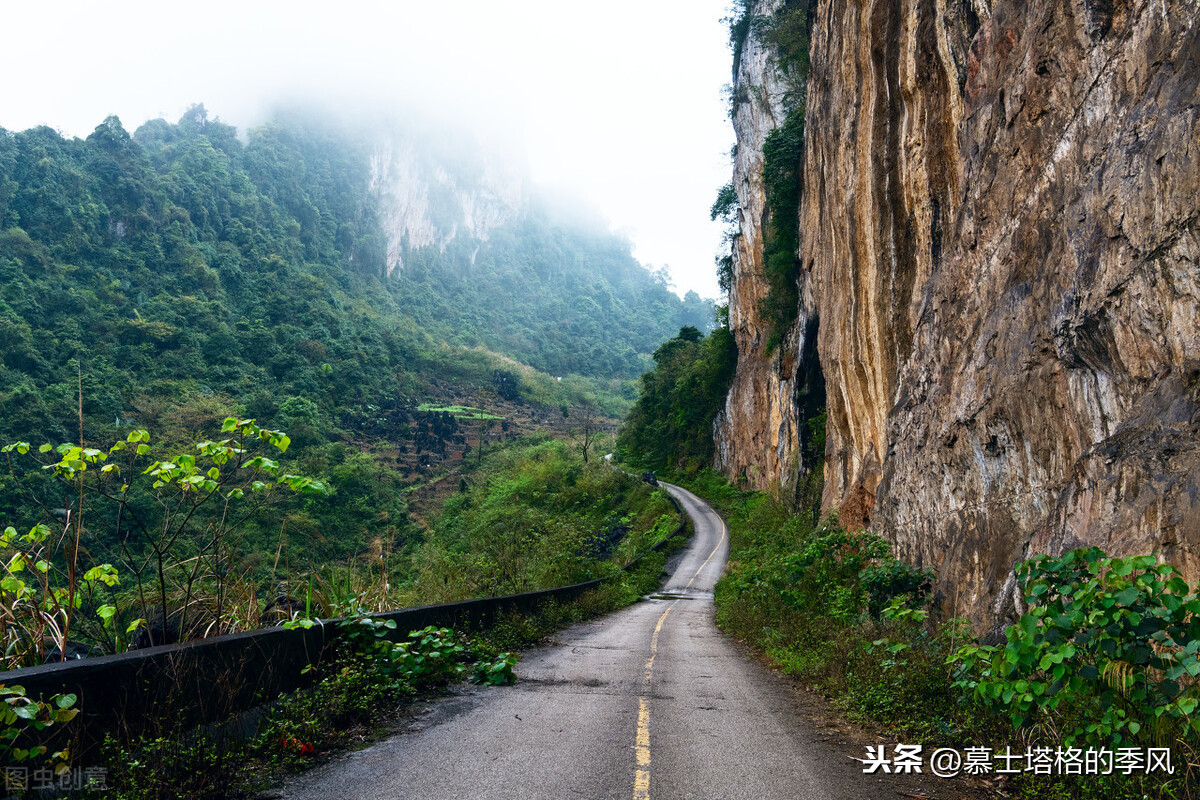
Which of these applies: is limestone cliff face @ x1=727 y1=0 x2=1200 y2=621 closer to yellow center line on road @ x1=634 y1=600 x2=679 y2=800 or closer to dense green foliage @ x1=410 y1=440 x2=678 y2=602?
yellow center line on road @ x1=634 y1=600 x2=679 y2=800

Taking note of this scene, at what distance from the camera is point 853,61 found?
15.8m

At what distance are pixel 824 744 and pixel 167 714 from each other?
5441mm

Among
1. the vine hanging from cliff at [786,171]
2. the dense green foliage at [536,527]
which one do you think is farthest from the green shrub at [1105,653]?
the vine hanging from cliff at [786,171]

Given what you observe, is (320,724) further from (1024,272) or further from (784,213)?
(784,213)

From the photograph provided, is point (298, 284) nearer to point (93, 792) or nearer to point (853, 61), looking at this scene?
point (853, 61)

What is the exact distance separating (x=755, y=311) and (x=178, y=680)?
3671 cm

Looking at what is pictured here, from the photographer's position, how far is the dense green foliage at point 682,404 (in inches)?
2055

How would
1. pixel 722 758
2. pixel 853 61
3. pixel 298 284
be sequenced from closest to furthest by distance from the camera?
pixel 722 758, pixel 853 61, pixel 298 284

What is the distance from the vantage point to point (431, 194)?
163 m

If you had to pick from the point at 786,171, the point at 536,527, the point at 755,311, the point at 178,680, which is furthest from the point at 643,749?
the point at 755,311

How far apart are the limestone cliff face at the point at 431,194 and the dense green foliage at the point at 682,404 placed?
304 feet

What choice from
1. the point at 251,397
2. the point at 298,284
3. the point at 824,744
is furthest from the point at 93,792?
the point at 298,284

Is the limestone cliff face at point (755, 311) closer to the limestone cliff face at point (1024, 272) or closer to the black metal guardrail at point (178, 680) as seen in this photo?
the limestone cliff face at point (1024, 272)

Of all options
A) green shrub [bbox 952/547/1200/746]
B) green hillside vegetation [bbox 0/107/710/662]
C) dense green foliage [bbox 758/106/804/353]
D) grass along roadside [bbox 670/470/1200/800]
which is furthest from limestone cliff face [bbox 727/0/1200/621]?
dense green foliage [bbox 758/106/804/353]
